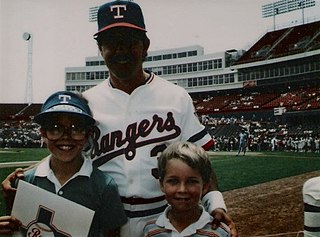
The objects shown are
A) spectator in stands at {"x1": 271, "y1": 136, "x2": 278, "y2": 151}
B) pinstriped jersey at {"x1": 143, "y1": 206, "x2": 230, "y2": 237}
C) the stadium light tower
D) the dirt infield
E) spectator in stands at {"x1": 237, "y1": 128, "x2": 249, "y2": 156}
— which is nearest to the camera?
pinstriped jersey at {"x1": 143, "y1": 206, "x2": 230, "y2": 237}

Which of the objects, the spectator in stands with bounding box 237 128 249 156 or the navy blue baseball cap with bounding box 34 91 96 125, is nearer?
the navy blue baseball cap with bounding box 34 91 96 125

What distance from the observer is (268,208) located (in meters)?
2.64

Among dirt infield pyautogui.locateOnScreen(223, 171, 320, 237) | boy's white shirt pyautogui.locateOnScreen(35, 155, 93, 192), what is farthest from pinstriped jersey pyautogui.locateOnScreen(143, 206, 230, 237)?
dirt infield pyautogui.locateOnScreen(223, 171, 320, 237)

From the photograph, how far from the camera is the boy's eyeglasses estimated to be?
2.65ft

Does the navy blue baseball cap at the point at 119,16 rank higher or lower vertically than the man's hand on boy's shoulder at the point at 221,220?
higher

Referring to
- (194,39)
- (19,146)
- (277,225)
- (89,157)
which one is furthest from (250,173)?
(19,146)

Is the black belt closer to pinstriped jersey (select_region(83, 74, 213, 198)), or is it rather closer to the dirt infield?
pinstriped jersey (select_region(83, 74, 213, 198))

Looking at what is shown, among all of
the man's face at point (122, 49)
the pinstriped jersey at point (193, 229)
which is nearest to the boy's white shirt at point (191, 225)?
the pinstriped jersey at point (193, 229)

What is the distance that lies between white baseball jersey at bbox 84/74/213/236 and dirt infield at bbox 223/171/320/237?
1267mm

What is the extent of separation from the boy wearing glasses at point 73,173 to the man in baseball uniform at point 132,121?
0.16 feet

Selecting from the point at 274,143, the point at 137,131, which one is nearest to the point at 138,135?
the point at 137,131

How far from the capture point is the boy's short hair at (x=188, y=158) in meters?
0.78

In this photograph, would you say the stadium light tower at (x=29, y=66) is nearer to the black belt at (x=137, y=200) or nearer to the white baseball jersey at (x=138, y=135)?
the white baseball jersey at (x=138, y=135)

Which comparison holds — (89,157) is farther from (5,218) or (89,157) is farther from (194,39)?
(194,39)
